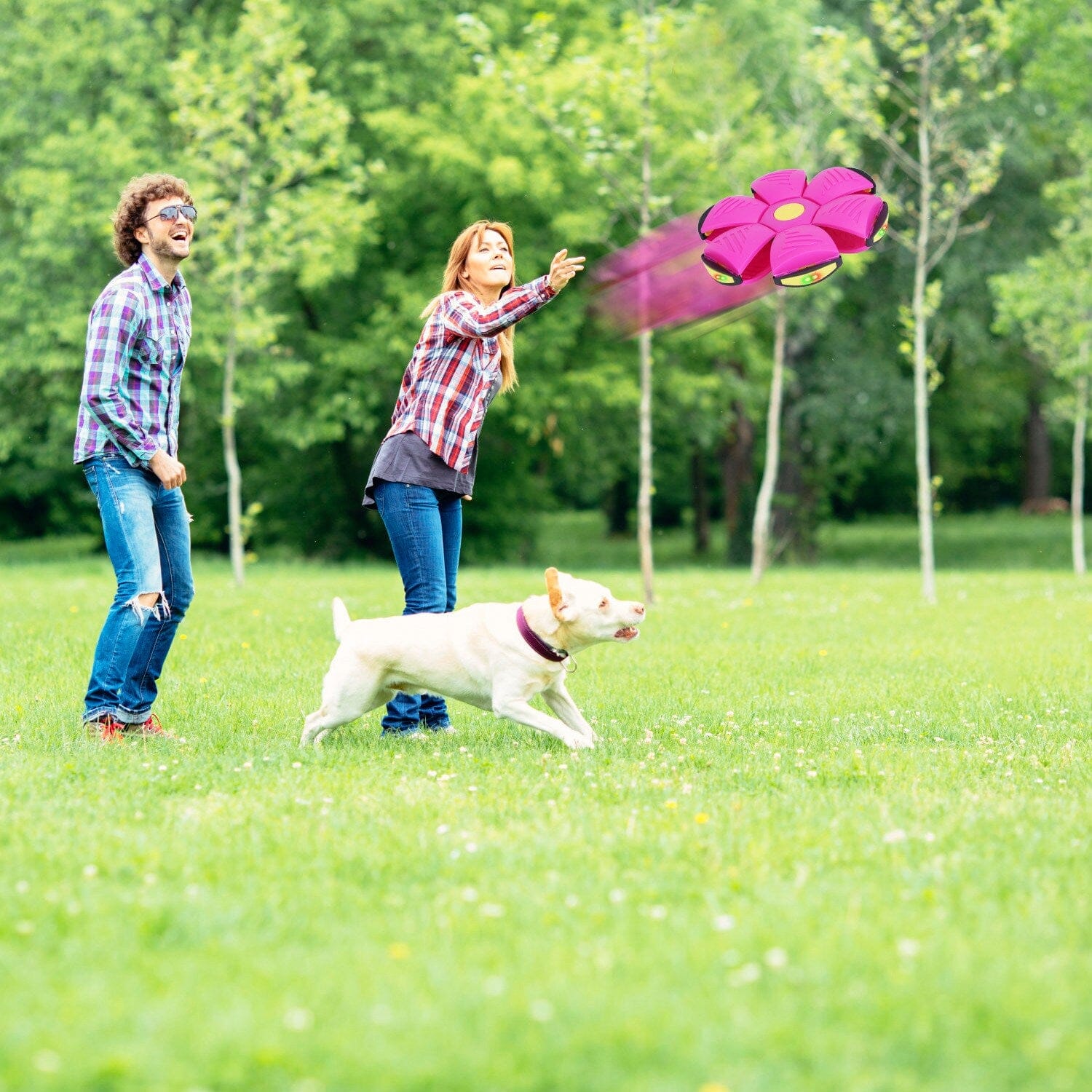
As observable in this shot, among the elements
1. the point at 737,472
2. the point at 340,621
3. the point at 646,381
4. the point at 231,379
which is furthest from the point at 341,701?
the point at 737,472

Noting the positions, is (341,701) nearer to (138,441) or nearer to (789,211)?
(138,441)

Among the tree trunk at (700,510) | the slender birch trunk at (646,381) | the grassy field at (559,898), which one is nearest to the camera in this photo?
the grassy field at (559,898)

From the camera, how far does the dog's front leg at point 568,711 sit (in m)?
6.98

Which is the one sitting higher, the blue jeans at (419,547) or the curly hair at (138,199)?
the curly hair at (138,199)

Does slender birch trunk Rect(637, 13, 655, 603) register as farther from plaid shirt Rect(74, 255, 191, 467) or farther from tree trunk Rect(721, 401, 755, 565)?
tree trunk Rect(721, 401, 755, 565)

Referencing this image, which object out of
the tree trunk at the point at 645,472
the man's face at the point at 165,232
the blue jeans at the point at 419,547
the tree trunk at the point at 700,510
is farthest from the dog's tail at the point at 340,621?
the tree trunk at the point at 700,510

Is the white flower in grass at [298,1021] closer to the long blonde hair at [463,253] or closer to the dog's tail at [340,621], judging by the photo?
the dog's tail at [340,621]

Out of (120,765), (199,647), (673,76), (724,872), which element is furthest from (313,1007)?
(673,76)

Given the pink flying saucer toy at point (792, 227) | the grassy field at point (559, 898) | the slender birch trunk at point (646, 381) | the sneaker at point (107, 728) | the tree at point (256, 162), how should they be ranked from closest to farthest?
the grassy field at point (559, 898)
the sneaker at point (107, 728)
the pink flying saucer toy at point (792, 227)
the slender birch trunk at point (646, 381)
the tree at point (256, 162)

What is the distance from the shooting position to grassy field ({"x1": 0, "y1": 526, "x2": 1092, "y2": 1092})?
316 cm

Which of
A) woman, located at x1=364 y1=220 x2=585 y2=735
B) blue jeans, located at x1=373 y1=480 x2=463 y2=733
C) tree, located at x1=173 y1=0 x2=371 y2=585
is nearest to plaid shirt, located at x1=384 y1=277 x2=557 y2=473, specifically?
woman, located at x1=364 y1=220 x2=585 y2=735

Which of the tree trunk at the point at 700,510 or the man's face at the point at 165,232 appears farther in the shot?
the tree trunk at the point at 700,510

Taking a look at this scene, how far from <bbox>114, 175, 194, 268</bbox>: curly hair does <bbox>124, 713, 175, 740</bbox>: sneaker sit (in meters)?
2.32

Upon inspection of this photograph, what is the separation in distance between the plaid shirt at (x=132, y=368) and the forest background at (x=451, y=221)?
11.1 metres
